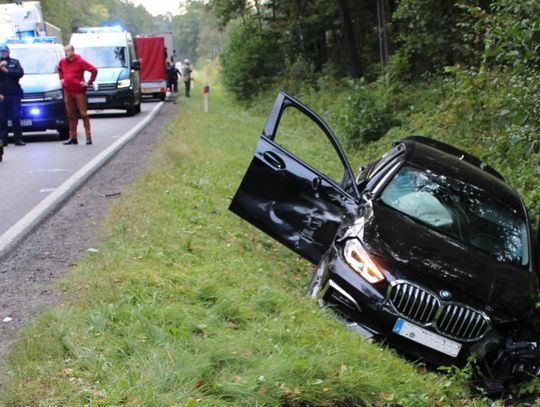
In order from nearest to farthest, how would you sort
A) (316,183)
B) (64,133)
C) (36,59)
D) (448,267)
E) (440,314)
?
(440,314) → (448,267) → (316,183) → (64,133) → (36,59)

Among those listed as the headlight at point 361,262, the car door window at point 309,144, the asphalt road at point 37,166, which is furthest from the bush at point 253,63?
the headlight at point 361,262

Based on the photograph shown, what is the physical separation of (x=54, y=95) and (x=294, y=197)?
32.5 ft

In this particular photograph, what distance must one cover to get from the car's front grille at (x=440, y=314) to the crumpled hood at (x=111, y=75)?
17.9m

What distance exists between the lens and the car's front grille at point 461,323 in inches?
182

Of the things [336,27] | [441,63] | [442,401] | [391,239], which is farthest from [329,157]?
[336,27]

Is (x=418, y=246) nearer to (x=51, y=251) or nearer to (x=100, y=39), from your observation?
(x=51, y=251)

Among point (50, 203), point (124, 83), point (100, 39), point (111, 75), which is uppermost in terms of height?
point (100, 39)

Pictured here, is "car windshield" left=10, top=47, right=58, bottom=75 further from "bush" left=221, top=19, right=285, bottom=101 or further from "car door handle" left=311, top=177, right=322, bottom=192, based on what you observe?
"bush" left=221, top=19, right=285, bottom=101

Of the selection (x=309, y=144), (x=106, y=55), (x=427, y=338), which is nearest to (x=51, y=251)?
(x=427, y=338)

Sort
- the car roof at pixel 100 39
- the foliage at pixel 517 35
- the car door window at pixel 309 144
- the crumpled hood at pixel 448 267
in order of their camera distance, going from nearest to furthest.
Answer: the crumpled hood at pixel 448 267, the foliage at pixel 517 35, the car door window at pixel 309 144, the car roof at pixel 100 39

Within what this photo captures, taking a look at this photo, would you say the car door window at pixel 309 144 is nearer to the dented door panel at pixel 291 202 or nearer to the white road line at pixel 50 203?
the white road line at pixel 50 203

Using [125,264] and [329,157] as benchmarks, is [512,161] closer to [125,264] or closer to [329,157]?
[125,264]

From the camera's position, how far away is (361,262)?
4.97 meters

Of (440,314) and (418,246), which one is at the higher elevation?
(418,246)
